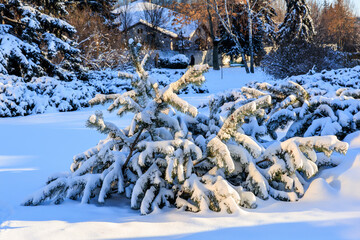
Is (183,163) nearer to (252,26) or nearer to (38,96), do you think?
(38,96)

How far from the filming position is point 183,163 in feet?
8.27

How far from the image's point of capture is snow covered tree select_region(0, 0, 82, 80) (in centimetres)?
1271

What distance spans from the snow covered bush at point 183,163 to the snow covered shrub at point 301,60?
13.5 m

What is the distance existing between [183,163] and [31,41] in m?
13.1

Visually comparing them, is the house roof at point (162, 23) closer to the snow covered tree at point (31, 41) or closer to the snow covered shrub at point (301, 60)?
the snow covered tree at point (31, 41)

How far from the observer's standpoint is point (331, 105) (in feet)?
13.2

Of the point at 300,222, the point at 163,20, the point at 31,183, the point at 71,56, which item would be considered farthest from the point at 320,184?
the point at 163,20

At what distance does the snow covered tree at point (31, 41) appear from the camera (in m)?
12.7

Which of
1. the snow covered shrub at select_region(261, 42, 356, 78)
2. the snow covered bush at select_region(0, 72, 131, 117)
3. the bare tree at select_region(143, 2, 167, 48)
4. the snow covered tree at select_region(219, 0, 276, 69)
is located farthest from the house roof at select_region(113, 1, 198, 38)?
the snow covered bush at select_region(0, 72, 131, 117)

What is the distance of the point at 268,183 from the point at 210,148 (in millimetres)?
560

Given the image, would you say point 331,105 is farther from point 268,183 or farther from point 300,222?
point 300,222

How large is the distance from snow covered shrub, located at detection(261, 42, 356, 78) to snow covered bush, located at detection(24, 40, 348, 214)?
13.5m

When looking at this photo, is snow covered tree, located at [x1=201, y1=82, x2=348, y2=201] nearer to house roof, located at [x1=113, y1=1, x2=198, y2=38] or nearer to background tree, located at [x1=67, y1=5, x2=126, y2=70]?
background tree, located at [x1=67, y1=5, x2=126, y2=70]

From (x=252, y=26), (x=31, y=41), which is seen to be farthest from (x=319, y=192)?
(x=252, y=26)
